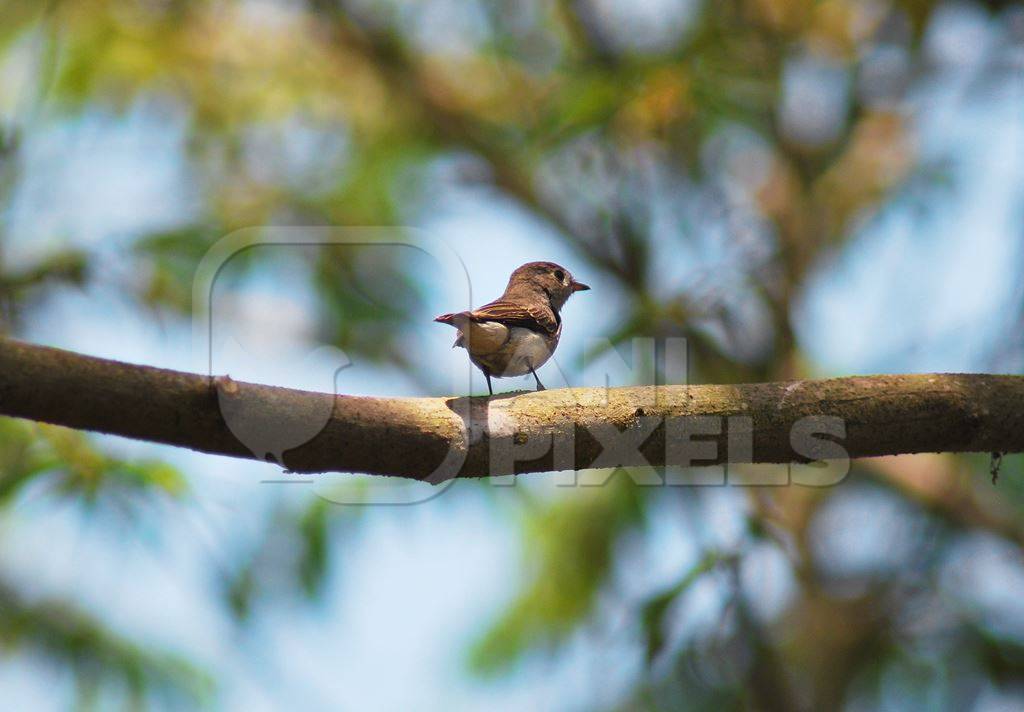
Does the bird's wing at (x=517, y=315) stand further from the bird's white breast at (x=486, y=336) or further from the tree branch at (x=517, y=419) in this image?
the tree branch at (x=517, y=419)

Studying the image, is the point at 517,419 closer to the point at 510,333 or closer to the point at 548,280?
the point at 510,333

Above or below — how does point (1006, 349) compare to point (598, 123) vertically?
below

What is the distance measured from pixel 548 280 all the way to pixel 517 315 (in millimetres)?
1127

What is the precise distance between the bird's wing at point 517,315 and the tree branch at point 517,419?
104 cm

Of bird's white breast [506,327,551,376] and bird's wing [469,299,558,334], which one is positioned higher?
bird's wing [469,299,558,334]

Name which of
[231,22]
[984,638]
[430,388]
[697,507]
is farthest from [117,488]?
[231,22]

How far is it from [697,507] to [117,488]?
3228 millimetres

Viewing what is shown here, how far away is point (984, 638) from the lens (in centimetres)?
691

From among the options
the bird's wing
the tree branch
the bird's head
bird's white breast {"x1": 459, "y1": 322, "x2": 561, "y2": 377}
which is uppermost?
the bird's head

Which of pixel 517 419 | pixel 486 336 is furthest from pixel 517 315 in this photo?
pixel 517 419

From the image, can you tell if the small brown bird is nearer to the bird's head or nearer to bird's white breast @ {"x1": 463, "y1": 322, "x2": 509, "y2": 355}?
bird's white breast @ {"x1": 463, "y1": 322, "x2": 509, "y2": 355}

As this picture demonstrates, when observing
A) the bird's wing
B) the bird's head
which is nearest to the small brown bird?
the bird's wing

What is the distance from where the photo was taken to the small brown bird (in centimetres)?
427

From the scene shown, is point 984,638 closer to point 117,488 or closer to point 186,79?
point 117,488
